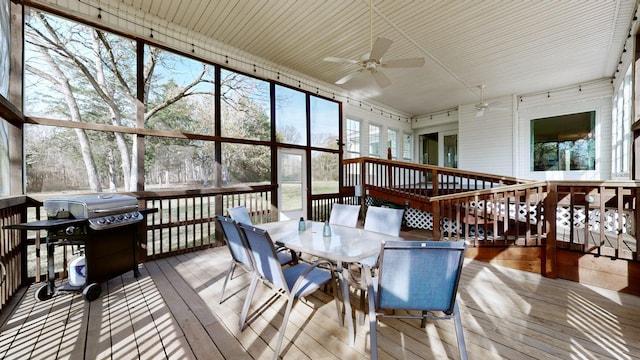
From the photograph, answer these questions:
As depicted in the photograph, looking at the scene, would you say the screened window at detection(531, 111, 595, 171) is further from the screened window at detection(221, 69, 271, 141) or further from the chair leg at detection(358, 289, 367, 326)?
the screened window at detection(221, 69, 271, 141)

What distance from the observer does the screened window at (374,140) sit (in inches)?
325

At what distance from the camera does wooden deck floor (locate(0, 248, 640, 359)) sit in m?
1.85

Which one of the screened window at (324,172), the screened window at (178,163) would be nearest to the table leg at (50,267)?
the screened window at (178,163)

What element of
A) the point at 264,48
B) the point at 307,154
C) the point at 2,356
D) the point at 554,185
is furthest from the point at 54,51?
the point at 554,185

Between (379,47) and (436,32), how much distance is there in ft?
6.85

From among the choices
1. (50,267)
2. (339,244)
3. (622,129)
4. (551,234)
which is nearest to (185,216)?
(50,267)

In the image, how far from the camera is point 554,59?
525 centimetres

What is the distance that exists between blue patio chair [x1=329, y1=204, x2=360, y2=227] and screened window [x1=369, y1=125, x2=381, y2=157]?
16.8 ft

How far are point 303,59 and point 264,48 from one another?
2.89ft

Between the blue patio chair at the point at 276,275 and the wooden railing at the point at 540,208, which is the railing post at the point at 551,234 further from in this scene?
the blue patio chair at the point at 276,275

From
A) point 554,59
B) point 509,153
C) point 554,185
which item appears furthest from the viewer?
point 509,153

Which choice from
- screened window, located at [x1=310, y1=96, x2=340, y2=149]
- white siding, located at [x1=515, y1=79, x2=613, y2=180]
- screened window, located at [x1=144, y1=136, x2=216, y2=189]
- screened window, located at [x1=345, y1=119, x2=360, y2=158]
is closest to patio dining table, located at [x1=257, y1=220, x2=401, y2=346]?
screened window, located at [x1=144, y1=136, x2=216, y2=189]

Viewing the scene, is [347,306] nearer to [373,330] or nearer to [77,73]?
[373,330]

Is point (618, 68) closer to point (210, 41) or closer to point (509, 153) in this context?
point (509, 153)
